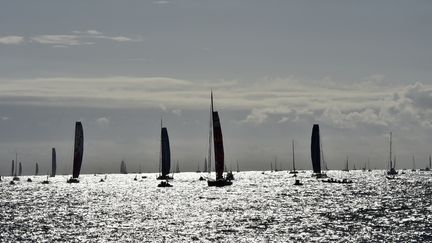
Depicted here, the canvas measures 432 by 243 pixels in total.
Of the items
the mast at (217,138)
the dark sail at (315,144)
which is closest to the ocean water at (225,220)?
the mast at (217,138)

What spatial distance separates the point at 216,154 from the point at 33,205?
35.4m

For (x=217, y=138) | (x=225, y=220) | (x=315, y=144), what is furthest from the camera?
(x=315, y=144)

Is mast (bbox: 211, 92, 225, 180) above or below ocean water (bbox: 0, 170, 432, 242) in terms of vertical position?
above

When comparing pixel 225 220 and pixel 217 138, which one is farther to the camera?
pixel 217 138

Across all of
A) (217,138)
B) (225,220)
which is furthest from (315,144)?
(225,220)

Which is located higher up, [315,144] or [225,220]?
[315,144]

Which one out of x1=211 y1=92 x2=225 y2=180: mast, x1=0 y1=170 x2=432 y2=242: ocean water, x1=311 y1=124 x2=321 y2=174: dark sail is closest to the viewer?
x1=0 y1=170 x2=432 y2=242: ocean water

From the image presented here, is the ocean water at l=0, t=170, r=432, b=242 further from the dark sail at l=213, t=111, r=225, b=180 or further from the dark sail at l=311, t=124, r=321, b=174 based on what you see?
the dark sail at l=311, t=124, r=321, b=174

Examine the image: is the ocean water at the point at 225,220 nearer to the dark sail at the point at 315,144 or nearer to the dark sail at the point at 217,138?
the dark sail at the point at 217,138

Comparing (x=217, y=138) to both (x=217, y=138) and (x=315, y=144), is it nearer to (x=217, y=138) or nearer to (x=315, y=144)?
(x=217, y=138)

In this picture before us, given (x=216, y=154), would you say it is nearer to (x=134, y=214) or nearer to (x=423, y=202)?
(x=134, y=214)

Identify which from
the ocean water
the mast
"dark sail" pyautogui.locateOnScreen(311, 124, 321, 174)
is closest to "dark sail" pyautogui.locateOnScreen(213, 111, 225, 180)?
the mast

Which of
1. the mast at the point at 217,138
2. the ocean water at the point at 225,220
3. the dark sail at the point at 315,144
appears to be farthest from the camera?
the dark sail at the point at 315,144

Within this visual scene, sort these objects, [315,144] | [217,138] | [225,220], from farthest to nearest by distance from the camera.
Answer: [315,144] → [217,138] → [225,220]
